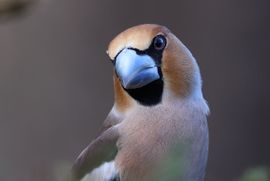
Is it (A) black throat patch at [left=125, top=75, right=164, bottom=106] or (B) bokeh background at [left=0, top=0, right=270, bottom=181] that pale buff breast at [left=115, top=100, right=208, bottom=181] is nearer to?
(A) black throat patch at [left=125, top=75, right=164, bottom=106]

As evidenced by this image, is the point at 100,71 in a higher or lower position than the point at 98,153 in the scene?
lower

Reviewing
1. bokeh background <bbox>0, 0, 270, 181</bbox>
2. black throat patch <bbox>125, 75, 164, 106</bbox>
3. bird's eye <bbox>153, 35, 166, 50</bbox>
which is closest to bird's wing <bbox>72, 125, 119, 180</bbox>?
black throat patch <bbox>125, 75, 164, 106</bbox>

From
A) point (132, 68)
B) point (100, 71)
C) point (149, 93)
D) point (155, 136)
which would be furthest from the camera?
point (100, 71)

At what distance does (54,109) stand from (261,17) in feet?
3.93

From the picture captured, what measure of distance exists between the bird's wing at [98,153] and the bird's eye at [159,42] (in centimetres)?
23

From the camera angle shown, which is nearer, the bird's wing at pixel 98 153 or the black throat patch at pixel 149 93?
the bird's wing at pixel 98 153

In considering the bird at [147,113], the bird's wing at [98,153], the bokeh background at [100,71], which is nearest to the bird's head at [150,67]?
the bird at [147,113]

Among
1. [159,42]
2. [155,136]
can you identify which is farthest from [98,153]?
[159,42]

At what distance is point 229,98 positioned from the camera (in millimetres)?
4273

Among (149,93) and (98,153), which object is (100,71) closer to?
(149,93)

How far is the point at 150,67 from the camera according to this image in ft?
6.25

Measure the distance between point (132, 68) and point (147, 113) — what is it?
22 centimetres

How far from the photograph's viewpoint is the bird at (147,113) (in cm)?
183

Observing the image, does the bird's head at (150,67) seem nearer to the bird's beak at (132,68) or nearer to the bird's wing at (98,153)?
the bird's beak at (132,68)
